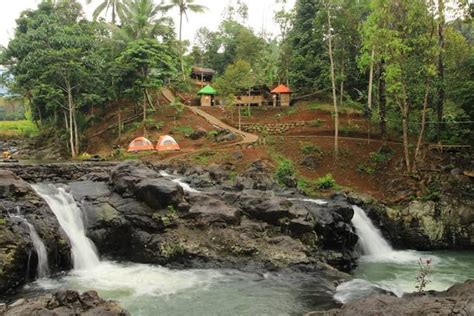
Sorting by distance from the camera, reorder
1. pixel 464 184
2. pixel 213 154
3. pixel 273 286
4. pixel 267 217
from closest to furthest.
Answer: pixel 273 286
pixel 267 217
pixel 464 184
pixel 213 154

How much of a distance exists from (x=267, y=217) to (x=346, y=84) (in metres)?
30.0

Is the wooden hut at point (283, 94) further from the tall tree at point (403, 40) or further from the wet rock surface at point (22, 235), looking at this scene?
the wet rock surface at point (22, 235)

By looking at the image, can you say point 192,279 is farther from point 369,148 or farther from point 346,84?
point 346,84

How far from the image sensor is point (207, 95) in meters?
50.4

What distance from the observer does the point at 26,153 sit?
4325cm

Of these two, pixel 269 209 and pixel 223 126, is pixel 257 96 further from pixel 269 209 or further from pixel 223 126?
pixel 269 209

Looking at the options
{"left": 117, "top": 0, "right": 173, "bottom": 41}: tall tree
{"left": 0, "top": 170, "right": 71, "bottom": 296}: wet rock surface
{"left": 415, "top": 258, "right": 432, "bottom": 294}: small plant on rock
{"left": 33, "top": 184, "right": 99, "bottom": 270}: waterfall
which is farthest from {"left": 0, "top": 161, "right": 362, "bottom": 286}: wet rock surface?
{"left": 117, "top": 0, "right": 173, "bottom": 41}: tall tree

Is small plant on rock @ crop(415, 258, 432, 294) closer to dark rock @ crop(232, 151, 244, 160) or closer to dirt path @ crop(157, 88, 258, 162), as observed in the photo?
dark rock @ crop(232, 151, 244, 160)

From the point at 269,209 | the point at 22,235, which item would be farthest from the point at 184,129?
the point at 22,235

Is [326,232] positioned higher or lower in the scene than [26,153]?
lower

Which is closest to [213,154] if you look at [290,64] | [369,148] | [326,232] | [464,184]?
[369,148]

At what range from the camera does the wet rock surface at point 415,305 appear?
8.81 metres

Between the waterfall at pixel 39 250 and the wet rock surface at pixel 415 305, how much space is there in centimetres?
973

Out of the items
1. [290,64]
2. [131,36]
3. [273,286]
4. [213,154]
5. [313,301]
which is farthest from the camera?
[290,64]
